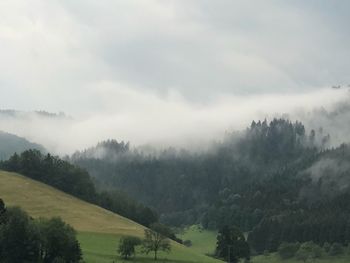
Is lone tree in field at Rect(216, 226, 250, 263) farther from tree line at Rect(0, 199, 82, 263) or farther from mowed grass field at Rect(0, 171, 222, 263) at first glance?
tree line at Rect(0, 199, 82, 263)

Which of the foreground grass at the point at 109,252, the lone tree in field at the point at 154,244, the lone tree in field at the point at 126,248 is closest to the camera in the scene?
the foreground grass at the point at 109,252

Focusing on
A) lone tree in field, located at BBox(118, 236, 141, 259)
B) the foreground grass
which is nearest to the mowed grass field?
the foreground grass

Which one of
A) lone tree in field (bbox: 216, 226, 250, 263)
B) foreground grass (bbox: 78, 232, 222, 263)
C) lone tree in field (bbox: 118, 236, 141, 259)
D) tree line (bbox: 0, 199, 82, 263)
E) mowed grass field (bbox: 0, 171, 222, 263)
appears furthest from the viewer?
lone tree in field (bbox: 216, 226, 250, 263)

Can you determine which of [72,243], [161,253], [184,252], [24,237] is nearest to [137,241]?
[161,253]

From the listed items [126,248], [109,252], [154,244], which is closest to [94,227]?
[154,244]

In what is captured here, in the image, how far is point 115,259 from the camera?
12888 centimetres

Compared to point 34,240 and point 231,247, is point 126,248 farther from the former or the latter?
point 231,247

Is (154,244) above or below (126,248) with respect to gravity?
above

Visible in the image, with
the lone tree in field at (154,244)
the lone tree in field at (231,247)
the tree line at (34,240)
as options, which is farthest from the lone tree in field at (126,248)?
the lone tree in field at (231,247)

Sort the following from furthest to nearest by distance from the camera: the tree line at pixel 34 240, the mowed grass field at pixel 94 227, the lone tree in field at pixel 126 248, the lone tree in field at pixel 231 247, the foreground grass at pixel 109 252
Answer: the lone tree in field at pixel 231 247 → the mowed grass field at pixel 94 227 → the lone tree in field at pixel 126 248 → the foreground grass at pixel 109 252 → the tree line at pixel 34 240

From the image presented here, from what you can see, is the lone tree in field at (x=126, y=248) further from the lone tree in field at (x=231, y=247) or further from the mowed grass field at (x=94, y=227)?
the lone tree in field at (x=231, y=247)

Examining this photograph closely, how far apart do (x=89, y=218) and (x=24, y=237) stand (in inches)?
3067

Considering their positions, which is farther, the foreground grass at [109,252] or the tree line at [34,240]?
the foreground grass at [109,252]

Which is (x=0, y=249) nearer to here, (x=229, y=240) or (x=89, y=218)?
(x=89, y=218)
